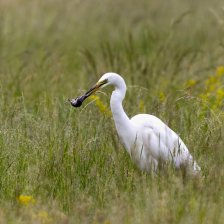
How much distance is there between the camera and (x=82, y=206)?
509cm

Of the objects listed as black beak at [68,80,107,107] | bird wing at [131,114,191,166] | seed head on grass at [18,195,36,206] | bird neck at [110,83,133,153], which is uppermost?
black beak at [68,80,107,107]

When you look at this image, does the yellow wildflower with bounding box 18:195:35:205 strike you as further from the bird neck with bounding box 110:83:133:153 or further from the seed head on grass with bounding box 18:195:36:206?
the bird neck with bounding box 110:83:133:153

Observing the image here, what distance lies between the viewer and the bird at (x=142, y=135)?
248 inches

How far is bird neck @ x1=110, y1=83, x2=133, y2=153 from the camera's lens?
6406 mm

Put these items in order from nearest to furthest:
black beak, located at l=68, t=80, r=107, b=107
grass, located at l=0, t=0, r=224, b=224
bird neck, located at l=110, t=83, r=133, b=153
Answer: grass, located at l=0, t=0, r=224, b=224 < black beak, located at l=68, t=80, r=107, b=107 < bird neck, located at l=110, t=83, r=133, b=153

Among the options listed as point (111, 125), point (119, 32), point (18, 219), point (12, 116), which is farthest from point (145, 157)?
point (119, 32)

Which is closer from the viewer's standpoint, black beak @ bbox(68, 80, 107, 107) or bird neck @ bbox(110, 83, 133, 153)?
black beak @ bbox(68, 80, 107, 107)

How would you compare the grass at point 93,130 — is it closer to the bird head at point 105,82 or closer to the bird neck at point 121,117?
the bird neck at point 121,117

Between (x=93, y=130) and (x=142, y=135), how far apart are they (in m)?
0.49

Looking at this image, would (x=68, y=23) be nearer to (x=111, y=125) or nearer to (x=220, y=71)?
(x=220, y=71)

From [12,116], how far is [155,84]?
232 centimetres

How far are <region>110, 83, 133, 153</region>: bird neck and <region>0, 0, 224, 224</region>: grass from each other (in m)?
0.08

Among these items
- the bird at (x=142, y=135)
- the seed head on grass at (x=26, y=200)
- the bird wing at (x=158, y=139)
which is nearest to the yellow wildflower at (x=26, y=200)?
the seed head on grass at (x=26, y=200)

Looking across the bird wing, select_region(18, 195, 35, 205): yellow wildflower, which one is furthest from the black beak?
select_region(18, 195, 35, 205): yellow wildflower
